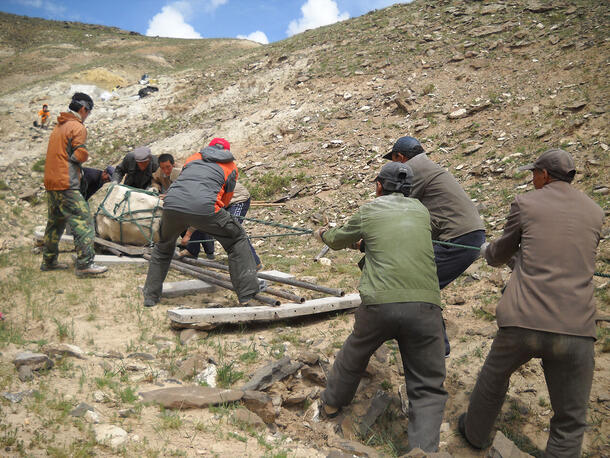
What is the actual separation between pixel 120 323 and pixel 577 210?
4.05 meters

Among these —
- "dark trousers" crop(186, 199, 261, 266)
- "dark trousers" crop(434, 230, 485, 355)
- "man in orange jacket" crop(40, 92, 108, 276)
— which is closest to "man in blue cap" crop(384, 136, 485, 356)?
"dark trousers" crop(434, 230, 485, 355)

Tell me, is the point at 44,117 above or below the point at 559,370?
above

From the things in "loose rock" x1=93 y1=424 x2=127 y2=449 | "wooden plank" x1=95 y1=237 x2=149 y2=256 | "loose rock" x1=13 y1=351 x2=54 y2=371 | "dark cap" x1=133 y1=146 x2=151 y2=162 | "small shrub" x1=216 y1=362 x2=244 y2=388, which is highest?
"dark cap" x1=133 y1=146 x2=151 y2=162

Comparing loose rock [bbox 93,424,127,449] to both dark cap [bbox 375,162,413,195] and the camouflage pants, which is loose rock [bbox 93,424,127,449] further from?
the camouflage pants

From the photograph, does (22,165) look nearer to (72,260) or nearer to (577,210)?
(72,260)

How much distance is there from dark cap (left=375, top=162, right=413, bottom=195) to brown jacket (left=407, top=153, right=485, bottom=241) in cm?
65

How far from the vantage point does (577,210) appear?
8.84ft

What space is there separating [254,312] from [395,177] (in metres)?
2.07

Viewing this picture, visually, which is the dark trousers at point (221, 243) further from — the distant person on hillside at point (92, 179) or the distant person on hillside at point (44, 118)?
the distant person on hillside at point (44, 118)

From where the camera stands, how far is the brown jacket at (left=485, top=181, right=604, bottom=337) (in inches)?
102

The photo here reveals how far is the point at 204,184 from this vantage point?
14.8 feet

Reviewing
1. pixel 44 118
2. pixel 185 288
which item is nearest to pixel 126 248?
pixel 185 288

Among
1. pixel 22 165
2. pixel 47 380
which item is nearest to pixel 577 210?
pixel 47 380

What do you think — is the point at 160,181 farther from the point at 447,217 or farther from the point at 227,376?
the point at 447,217
